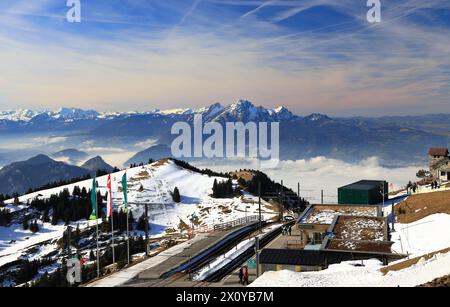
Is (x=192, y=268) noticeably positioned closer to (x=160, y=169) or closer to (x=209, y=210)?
(x=209, y=210)

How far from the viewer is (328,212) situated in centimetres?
6134

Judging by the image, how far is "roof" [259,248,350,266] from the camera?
37375 millimetres

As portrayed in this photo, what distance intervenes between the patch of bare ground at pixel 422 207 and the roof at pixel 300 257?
71.9ft

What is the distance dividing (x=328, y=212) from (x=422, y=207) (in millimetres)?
12060

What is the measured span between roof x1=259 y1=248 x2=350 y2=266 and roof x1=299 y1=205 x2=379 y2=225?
52.5 feet

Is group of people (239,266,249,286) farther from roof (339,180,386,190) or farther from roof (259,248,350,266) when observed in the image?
roof (339,180,386,190)

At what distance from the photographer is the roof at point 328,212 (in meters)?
56.4

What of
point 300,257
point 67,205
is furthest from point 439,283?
point 67,205

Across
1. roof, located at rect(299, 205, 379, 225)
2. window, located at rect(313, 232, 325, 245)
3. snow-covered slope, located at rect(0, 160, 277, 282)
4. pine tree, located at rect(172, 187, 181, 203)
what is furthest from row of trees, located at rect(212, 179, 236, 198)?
window, located at rect(313, 232, 325, 245)

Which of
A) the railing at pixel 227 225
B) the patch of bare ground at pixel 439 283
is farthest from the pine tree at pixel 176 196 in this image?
the patch of bare ground at pixel 439 283

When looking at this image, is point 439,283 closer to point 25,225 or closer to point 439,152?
point 439,152

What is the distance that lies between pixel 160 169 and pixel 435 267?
114 metres

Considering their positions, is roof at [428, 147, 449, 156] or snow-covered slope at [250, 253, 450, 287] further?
roof at [428, 147, 449, 156]
